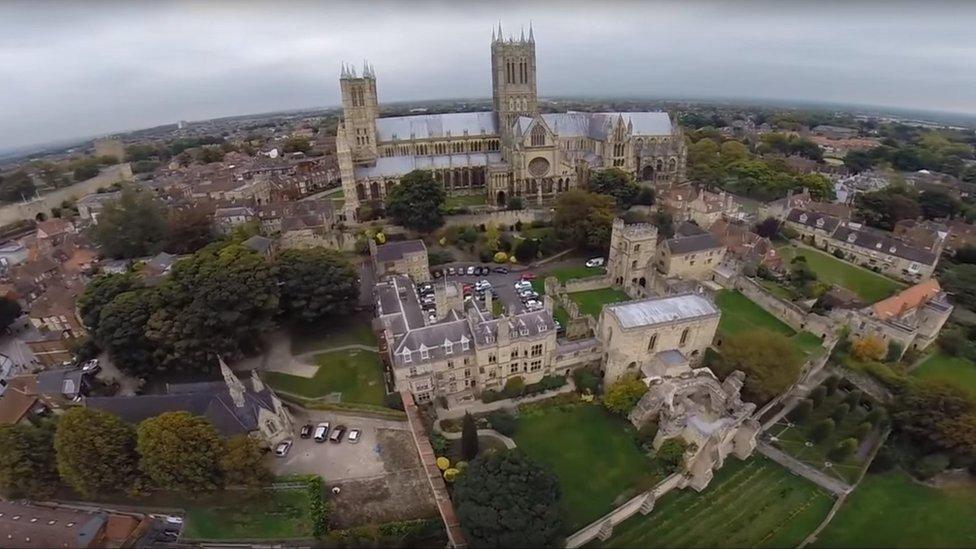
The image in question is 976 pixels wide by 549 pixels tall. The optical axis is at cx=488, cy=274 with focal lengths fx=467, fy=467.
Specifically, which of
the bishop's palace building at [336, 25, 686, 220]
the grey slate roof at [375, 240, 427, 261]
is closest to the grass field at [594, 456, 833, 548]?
the grey slate roof at [375, 240, 427, 261]

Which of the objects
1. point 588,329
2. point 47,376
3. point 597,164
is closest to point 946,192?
point 597,164

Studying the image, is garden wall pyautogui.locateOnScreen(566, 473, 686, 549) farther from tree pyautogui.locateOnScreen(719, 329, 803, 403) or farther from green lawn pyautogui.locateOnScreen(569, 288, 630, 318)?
green lawn pyautogui.locateOnScreen(569, 288, 630, 318)

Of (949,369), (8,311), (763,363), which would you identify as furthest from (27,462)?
(949,369)

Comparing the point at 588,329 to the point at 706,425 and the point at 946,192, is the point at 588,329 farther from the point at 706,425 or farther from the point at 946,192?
the point at 946,192

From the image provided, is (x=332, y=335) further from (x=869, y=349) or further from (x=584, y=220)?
(x=869, y=349)

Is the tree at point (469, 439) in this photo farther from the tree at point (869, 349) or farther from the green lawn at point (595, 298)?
the tree at point (869, 349)

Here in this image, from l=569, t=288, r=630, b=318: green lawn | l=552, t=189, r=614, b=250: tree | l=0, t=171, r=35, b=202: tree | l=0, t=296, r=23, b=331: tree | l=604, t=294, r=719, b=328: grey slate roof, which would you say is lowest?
l=569, t=288, r=630, b=318: green lawn
